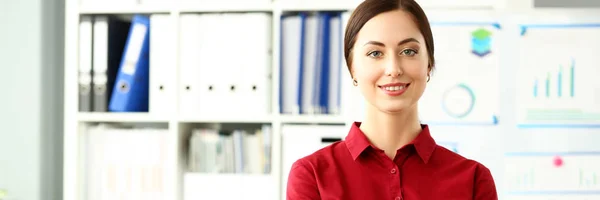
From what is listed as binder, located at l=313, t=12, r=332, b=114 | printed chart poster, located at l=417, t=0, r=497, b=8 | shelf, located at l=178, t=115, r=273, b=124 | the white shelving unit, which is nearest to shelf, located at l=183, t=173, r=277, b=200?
the white shelving unit

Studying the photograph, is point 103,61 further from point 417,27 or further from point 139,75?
point 417,27

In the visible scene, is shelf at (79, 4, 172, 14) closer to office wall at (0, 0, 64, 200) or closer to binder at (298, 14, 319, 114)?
office wall at (0, 0, 64, 200)

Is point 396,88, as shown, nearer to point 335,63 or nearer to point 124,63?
point 335,63

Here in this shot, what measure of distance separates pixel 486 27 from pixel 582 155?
510mm

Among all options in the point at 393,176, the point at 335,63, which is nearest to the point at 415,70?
the point at 393,176

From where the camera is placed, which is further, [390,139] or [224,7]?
[224,7]

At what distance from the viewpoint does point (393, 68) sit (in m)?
0.74

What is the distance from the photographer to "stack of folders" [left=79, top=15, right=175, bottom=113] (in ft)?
7.84

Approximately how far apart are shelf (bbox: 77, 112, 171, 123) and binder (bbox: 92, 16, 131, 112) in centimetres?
3

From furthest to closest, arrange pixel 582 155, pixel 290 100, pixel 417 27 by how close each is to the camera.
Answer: pixel 290 100 < pixel 582 155 < pixel 417 27

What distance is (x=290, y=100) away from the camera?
92.4 inches

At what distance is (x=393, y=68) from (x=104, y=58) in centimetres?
186

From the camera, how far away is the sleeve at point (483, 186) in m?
0.81

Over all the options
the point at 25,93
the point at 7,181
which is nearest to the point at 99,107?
the point at 25,93
